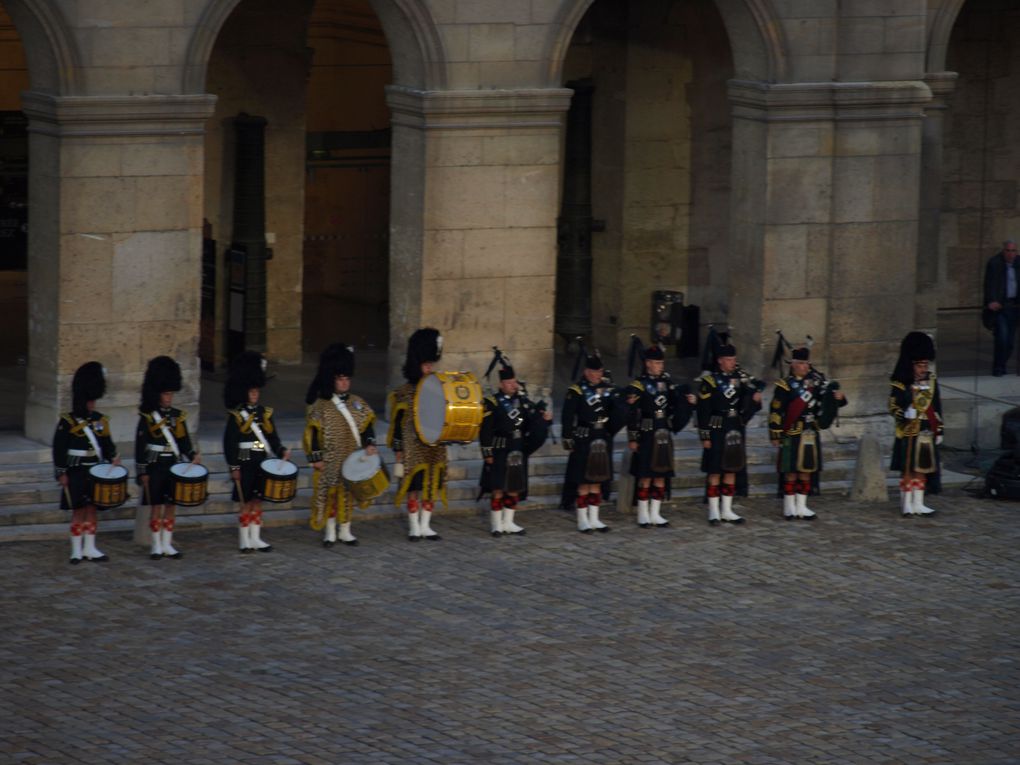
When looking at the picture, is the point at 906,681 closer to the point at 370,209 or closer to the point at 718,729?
the point at 718,729

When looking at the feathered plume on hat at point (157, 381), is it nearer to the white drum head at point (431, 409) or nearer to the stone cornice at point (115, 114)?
the white drum head at point (431, 409)

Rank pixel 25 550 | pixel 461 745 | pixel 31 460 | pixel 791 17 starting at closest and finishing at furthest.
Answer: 1. pixel 461 745
2. pixel 25 550
3. pixel 31 460
4. pixel 791 17

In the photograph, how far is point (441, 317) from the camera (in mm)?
23359

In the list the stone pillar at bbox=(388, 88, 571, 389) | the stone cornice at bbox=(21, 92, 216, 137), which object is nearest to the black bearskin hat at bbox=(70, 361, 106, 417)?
the stone cornice at bbox=(21, 92, 216, 137)

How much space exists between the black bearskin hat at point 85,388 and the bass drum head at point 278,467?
58.0 inches

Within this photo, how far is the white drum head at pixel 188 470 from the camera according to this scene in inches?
795

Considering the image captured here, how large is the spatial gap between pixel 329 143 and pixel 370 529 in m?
8.00

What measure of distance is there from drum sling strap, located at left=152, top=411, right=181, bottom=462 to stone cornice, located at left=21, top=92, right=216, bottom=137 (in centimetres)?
290

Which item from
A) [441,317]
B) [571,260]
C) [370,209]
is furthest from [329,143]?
[441,317]

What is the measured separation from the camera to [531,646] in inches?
725

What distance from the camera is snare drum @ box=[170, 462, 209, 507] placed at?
20.2 metres

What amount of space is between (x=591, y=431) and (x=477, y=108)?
3379 millimetres

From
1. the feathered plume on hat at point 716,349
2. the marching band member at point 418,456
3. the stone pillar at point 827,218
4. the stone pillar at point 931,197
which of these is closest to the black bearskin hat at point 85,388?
the marching band member at point 418,456

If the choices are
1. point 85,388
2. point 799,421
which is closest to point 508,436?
point 799,421
